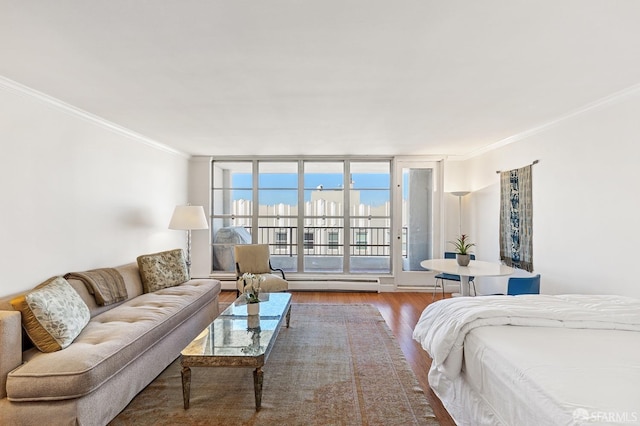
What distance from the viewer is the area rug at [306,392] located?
7.06ft

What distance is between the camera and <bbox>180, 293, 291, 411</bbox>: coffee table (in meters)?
2.22

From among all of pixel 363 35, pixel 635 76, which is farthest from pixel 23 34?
pixel 635 76

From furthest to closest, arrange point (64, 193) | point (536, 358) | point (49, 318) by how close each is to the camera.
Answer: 1. point (64, 193)
2. point (49, 318)
3. point (536, 358)

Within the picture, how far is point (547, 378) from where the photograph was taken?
1.37 metres

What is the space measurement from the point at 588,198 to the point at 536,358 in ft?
7.84

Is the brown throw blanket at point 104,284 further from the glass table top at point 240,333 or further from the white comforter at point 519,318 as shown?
the white comforter at point 519,318

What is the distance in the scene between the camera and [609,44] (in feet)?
6.31

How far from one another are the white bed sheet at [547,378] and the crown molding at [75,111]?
3.73 meters

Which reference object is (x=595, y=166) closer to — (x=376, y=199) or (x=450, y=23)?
(x=450, y=23)

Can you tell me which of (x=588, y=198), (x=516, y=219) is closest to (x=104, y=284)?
(x=588, y=198)

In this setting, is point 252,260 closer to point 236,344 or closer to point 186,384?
point 236,344

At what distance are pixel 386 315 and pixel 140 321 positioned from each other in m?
3.03

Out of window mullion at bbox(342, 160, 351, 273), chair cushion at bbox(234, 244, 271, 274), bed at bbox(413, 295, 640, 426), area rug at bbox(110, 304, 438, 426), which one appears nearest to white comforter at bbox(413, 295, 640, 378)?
bed at bbox(413, 295, 640, 426)

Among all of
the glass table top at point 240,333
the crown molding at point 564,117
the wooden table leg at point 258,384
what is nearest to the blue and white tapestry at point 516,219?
the crown molding at point 564,117
